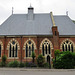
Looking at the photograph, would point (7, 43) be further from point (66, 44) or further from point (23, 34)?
point (66, 44)

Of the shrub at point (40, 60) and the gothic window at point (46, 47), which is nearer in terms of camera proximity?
the shrub at point (40, 60)

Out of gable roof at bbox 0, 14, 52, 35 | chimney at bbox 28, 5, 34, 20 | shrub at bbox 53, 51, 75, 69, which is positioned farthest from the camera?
chimney at bbox 28, 5, 34, 20

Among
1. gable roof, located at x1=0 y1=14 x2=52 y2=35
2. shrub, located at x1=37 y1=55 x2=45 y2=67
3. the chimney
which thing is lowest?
shrub, located at x1=37 y1=55 x2=45 y2=67

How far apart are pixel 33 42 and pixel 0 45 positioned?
720 cm

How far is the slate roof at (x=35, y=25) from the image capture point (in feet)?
89.8

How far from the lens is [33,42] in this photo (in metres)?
26.4

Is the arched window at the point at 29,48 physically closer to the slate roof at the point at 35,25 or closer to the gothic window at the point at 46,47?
the slate roof at the point at 35,25

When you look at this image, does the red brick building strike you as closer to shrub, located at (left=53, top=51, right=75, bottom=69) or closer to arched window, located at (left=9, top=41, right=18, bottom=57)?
arched window, located at (left=9, top=41, right=18, bottom=57)

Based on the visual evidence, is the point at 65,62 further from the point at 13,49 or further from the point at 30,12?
the point at 30,12

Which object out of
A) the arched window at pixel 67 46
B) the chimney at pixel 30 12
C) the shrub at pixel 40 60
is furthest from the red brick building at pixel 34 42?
the chimney at pixel 30 12

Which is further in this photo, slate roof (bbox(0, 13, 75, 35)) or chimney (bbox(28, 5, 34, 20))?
chimney (bbox(28, 5, 34, 20))

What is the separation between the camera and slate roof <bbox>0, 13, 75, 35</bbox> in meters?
27.4

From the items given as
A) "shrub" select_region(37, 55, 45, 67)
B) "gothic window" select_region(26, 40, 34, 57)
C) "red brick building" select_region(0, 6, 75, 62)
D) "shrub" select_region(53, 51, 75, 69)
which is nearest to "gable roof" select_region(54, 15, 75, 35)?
"red brick building" select_region(0, 6, 75, 62)

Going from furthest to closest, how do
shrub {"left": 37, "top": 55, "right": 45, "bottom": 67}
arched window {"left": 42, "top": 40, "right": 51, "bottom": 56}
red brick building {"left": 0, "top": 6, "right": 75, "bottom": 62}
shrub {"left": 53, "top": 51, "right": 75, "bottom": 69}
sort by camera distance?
arched window {"left": 42, "top": 40, "right": 51, "bottom": 56} < red brick building {"left": 0, "top": 6, "right": 75, "bottom": 62} < shrub {"left": 37, "top": 55, "right": 45, "bottom": 67} < shrub {"left": 53, "top": 51, "right": 75, "bottom": 69}
